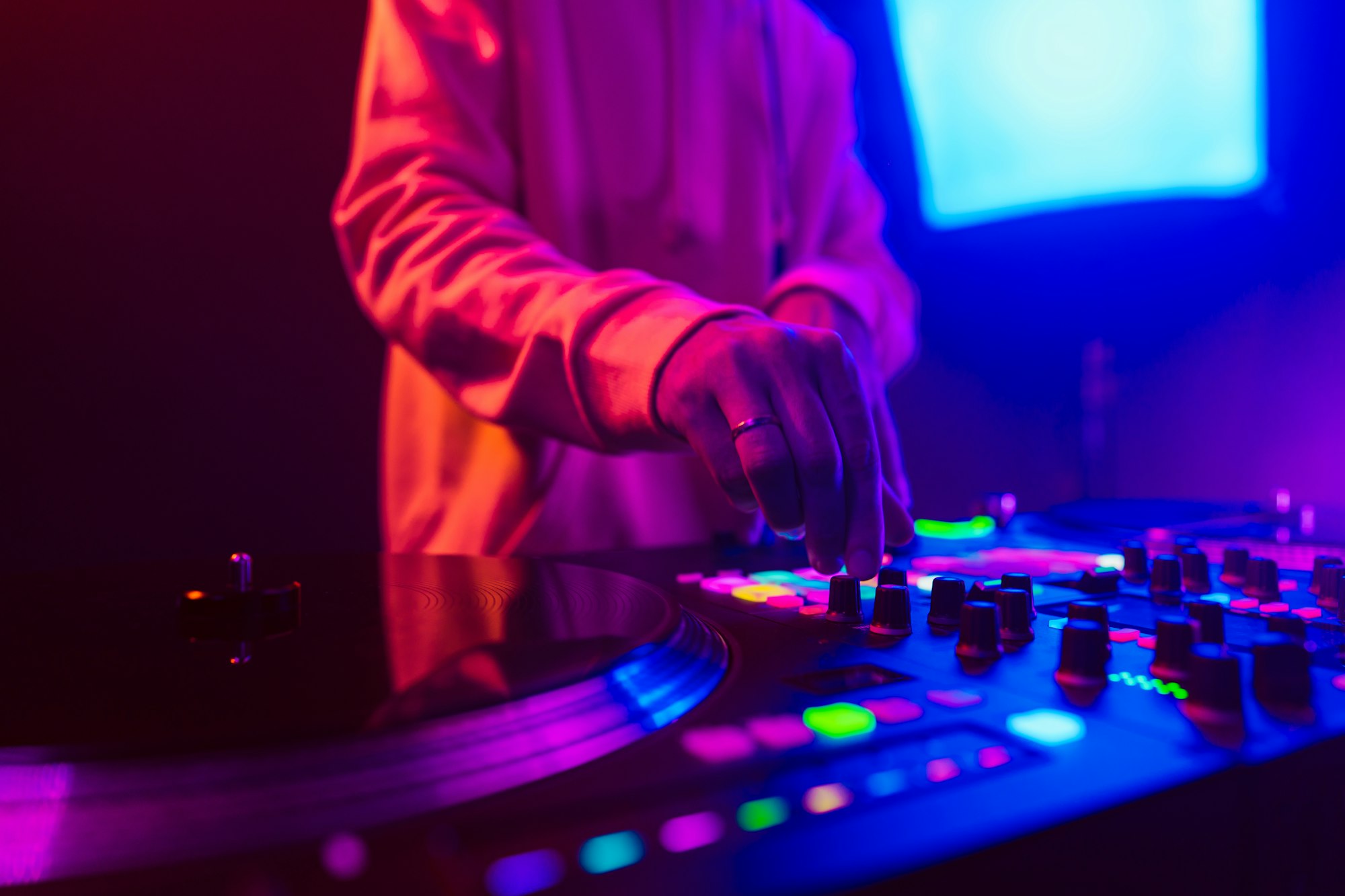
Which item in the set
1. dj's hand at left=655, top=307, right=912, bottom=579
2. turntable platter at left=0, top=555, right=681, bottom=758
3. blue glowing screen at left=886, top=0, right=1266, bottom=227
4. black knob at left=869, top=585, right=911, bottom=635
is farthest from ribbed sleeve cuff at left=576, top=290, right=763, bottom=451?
blue glowing screen at left=886, top=0, right=1266, bottom=227

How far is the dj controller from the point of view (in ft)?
A: 0.84

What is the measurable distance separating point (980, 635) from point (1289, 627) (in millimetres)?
176

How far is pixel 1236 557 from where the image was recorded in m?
0.69

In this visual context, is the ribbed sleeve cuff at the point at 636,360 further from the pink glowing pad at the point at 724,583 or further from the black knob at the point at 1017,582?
the black knob at the point at 1017,582

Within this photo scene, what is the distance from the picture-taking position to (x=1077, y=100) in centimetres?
169

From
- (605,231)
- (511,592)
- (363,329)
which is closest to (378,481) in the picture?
(363,329)

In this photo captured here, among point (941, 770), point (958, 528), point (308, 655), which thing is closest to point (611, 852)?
point (941, 770)

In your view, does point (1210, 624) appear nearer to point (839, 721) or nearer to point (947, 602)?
point (947, 602)

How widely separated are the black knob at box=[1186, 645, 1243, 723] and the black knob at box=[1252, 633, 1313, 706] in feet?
0.08

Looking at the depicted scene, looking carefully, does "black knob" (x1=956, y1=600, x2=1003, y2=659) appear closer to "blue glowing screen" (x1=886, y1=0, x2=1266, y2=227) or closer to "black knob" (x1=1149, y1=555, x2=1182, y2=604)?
"black knob" (x1=1149, y1=555, x2=1182, y2=604)

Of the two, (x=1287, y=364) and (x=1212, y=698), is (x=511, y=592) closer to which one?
(x=1212, y=698)

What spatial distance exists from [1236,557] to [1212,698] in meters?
0.39

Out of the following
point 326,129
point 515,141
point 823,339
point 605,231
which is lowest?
point 823,339

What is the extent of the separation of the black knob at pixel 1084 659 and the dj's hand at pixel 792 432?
6.7 inches
